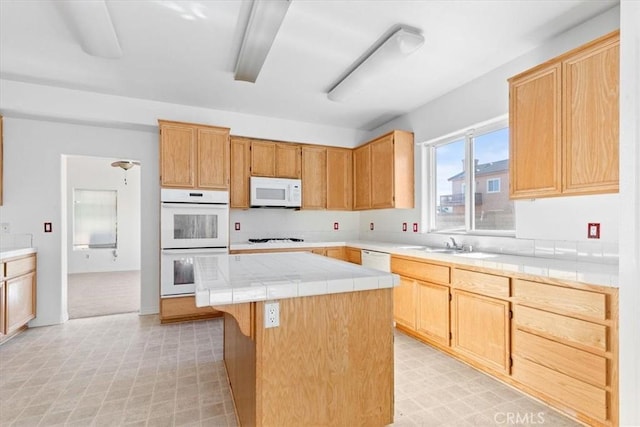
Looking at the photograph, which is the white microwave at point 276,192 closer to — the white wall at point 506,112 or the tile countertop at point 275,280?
the white wall at point 506,112

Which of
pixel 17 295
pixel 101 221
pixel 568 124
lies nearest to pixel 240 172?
pixel 17 295

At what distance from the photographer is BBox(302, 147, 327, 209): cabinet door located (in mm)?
4660

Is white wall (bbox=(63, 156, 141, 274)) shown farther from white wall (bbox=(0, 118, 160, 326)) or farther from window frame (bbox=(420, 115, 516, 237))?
window frame (bbox=(420, 115, 516, 237))

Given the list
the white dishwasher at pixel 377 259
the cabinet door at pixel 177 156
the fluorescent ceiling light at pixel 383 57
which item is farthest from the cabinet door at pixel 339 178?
the cabinet door at pixel 177 156

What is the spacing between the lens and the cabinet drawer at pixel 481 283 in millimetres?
2291

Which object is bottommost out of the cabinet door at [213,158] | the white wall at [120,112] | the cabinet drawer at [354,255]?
the cabinet drawer at [354,255]

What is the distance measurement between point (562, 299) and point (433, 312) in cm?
117

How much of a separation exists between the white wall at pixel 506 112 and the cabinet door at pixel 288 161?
1.50 m

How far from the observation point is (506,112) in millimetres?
2846

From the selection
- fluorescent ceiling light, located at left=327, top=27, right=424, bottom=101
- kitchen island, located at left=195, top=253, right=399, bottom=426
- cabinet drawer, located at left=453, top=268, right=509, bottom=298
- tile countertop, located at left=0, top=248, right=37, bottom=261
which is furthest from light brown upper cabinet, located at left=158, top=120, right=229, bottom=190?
cabinet drawer, located at left=453, top=268, right=509, bottom=298

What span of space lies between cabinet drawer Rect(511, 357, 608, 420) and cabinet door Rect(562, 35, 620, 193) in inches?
47.0

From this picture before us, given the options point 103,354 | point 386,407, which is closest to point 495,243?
point 386,407

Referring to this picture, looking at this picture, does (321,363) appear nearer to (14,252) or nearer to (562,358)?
(562,358)

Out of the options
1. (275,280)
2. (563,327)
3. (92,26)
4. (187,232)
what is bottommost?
(563,327)
